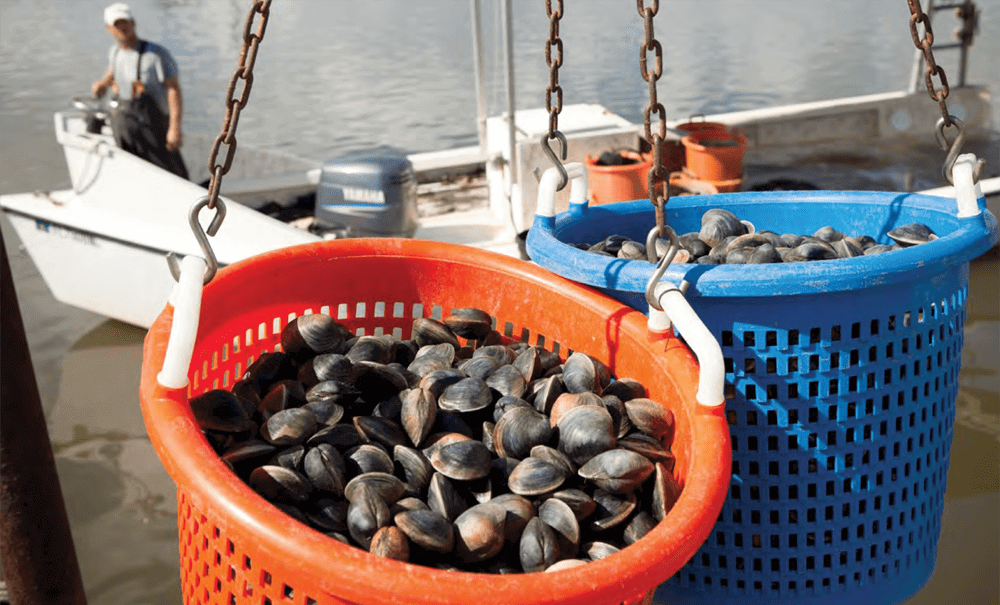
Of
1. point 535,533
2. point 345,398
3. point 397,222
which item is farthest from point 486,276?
point 397,222

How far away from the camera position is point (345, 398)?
157cm

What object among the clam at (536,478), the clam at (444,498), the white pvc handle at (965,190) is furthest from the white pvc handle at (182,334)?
the white pvc handle at (965,190)

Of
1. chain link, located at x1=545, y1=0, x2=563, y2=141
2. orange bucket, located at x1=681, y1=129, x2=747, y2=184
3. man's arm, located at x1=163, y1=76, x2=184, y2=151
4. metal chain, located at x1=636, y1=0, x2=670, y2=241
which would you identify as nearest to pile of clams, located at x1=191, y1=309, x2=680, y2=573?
metal chain, located at x1=636, y1=0, x2=670, y2=241

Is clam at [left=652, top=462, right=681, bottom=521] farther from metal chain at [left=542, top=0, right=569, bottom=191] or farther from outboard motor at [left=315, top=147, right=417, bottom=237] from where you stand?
outboard motor at [left=315, top=147, right=417, bottom=237]

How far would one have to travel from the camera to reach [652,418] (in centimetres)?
140

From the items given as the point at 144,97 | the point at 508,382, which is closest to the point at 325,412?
the point at 508,382

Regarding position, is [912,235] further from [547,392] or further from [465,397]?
[465,397]

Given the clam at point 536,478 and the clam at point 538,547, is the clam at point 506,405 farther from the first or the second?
the clam at point 538,547

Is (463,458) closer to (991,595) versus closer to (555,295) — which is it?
(555,295)

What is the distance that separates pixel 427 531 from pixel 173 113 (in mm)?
5316

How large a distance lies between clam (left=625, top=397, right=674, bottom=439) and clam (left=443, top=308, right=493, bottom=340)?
16.4 inches

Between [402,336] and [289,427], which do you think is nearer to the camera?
[289,427]

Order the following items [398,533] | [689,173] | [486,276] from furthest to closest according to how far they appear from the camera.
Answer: [689,173] < [486,276] < [398,533]

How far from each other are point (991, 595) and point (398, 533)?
2.79 meters
